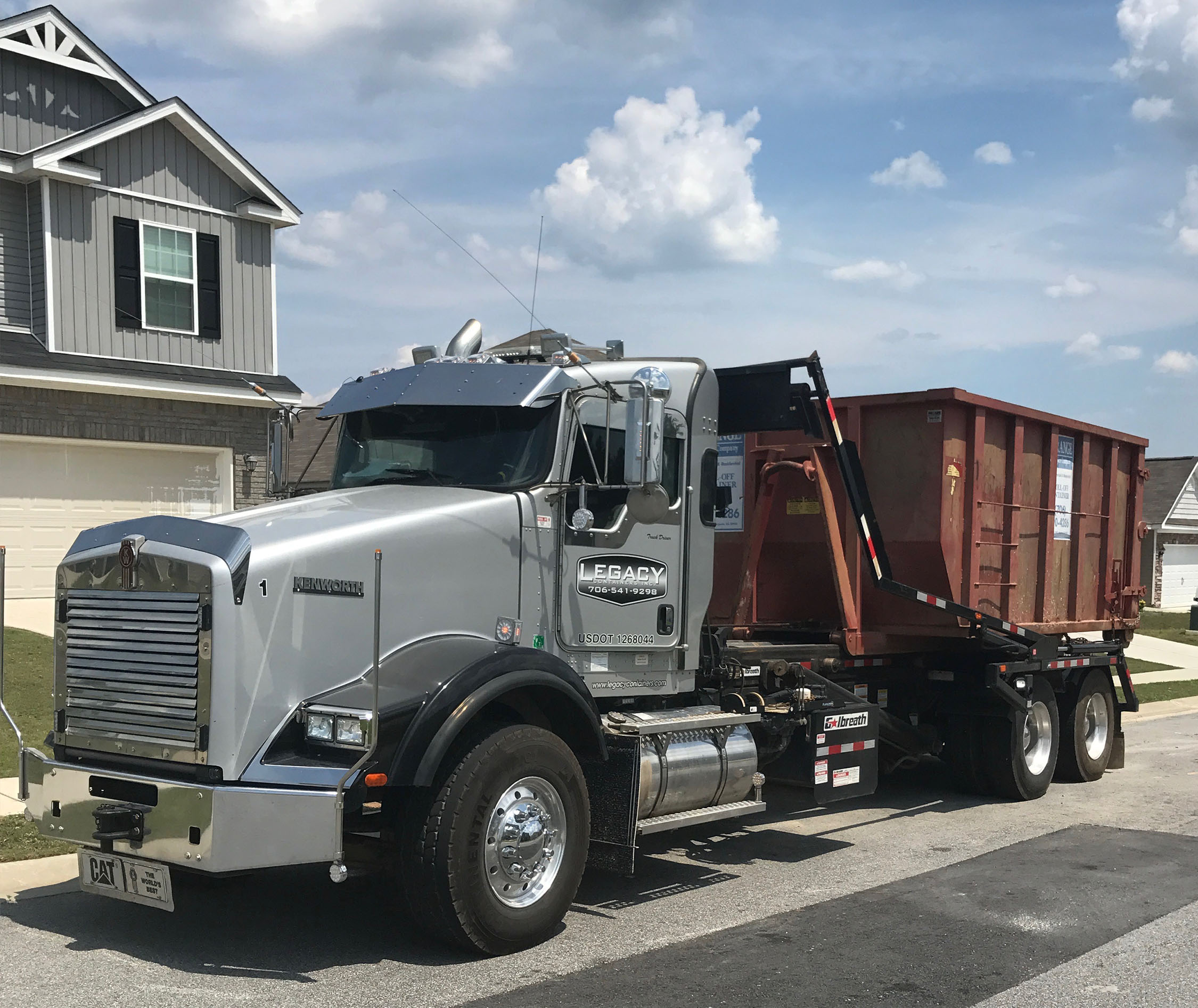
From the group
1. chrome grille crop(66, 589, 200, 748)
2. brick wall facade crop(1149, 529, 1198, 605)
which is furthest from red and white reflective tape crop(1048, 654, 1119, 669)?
brick wall facade crop(1149, 529, 1198, 605)

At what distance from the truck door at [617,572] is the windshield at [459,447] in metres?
0.21

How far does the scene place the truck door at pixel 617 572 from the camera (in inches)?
263

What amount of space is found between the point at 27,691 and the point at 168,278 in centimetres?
842

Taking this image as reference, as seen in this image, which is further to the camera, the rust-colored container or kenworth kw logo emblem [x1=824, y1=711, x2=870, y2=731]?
the rust-colored container

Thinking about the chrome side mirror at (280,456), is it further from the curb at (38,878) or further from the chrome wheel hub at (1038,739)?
the chrome wheel hub at (1038,739)

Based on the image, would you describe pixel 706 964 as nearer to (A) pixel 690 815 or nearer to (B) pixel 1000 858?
(A) pixel 690 815

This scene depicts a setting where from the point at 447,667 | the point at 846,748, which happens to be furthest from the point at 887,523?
the point at 447,667

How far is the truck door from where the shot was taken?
6676mm

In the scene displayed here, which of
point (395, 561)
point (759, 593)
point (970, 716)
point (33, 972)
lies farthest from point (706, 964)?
point (970, 716)

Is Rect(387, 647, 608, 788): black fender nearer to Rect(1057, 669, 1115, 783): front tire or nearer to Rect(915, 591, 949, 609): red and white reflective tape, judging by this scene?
Rect(915, 591, 949, 609): red and white reflective tape

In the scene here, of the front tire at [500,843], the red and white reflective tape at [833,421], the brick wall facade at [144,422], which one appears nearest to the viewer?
the front tire at [500,843]

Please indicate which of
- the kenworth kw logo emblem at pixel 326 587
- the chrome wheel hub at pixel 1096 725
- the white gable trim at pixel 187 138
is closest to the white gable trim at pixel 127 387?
the white gable trim at pixel 187 138

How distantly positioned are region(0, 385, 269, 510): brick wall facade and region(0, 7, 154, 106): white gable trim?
15.4 ft

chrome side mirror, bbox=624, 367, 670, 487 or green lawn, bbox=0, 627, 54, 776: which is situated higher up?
chrome side mirror, bbox=624, 367, 670, 487
